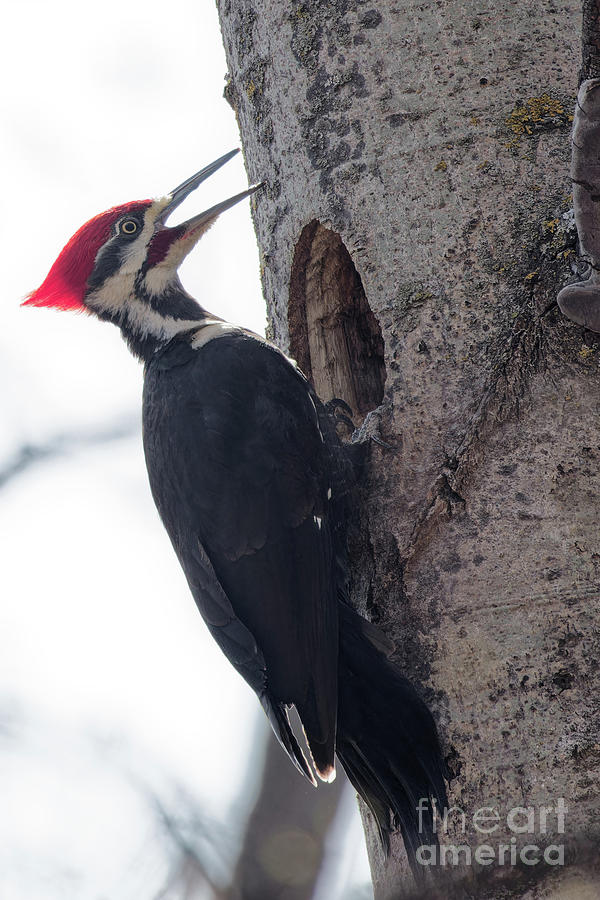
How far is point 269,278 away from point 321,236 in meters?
0.21

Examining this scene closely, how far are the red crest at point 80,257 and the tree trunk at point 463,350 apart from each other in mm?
666

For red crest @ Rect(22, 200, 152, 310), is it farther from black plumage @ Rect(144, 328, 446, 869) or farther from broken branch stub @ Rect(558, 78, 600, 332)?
broken branch stub @ Rect(558, 78, 600, 332)

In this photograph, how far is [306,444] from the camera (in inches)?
91.8

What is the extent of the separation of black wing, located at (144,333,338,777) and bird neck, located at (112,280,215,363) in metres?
0.36

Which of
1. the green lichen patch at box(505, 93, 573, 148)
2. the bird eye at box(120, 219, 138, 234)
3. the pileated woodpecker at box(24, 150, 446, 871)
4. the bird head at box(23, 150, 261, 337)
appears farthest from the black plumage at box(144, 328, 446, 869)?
the green lichen patch at box(505, 93, 573, 148)

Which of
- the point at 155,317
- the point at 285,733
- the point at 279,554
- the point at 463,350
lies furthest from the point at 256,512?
the point at 155,317

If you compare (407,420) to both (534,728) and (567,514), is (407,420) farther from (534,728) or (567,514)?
(534,728)

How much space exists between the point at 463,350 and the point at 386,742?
701 mm

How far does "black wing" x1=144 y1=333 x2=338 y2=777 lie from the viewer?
2021 millimetres

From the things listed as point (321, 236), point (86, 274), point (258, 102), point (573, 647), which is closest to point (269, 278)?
point (321, 236)

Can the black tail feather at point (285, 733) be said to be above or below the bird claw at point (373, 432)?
below

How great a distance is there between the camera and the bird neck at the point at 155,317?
2891mm

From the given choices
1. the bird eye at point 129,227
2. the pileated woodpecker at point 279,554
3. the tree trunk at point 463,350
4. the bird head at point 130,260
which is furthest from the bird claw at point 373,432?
the bird eye at point 129,227

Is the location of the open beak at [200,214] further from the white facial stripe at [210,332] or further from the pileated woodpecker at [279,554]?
the white facial stripe at [210,332]
